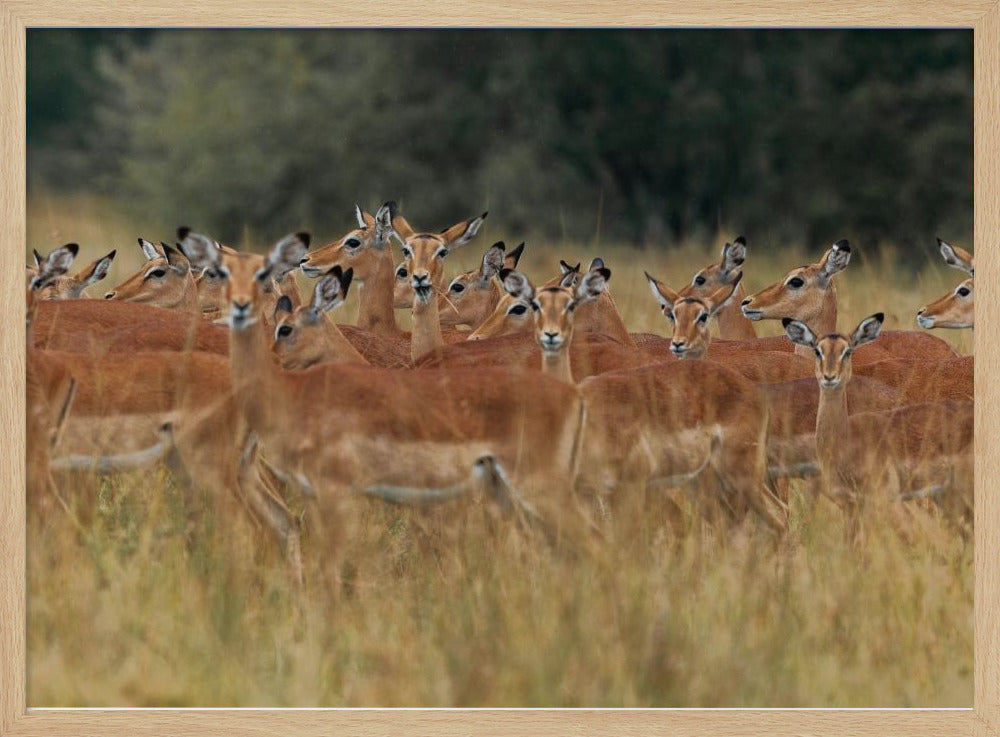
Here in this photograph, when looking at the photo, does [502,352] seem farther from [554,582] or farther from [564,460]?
[554,582]

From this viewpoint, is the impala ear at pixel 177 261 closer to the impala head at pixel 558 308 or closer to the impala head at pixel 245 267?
the impala head at pixel 558 308

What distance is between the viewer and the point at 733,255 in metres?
10.7

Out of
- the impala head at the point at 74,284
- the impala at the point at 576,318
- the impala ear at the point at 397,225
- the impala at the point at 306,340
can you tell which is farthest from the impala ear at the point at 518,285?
the impala head at the point at 74,284

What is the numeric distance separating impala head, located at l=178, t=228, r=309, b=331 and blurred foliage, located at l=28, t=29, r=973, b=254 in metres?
12.6

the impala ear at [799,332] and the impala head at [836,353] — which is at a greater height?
the impala ear at [799,332]

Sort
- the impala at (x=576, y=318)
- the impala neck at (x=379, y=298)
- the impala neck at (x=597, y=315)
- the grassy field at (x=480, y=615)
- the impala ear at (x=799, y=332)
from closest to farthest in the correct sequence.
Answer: the grassy field at (x=480, y=615) < the impala ear at (x=799, y=332) < the impala at (x=576, y=318) < the impala neck at (x=597, y=315) < the impala neck at (x=379, y=298)

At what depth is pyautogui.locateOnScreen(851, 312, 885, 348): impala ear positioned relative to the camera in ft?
26.2

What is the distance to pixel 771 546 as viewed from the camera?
701 centimetres

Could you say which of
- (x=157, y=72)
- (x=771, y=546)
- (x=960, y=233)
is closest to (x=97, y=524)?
(x=771, y=546)

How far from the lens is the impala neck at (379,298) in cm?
1085

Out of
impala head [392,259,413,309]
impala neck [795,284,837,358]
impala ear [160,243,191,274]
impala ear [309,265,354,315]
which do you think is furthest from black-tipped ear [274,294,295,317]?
impala neck [795,284,837,358]

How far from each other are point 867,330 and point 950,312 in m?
2.48

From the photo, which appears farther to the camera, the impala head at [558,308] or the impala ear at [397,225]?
the impala ear at [397,225]

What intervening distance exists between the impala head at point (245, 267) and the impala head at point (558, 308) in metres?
1.56
